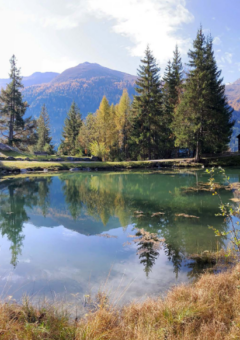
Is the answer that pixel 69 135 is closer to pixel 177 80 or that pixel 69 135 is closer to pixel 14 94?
pixel 14 94

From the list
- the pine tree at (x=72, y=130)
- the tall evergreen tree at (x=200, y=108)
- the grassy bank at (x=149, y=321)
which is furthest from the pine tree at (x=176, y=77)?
the grassy bank at (x=149, y=321)

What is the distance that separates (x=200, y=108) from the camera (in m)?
32.5

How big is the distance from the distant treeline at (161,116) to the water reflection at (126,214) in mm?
19192

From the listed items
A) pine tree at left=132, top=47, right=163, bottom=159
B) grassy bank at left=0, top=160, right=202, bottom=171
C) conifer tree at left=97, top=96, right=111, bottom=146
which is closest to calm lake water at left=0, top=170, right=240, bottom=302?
grassy bank at left=0, top=160, right=202, bottom=171

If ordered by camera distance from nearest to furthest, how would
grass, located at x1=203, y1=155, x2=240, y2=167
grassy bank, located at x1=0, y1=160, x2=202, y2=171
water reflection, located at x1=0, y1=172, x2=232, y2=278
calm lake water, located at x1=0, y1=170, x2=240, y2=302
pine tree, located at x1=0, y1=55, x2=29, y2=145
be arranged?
calm lake water, located at x1=0, y1=170, x2=240, y2=302
water reflection, located at x1=0, y1=172, x2=232, y2=278
grassy bank, located at x1=0, y1=160, x2=202, y2=171
grass, located at x1=203, y1=155, x2=240, y2=167
pine tree, located at x1=0, y1=55, x2=29, y2=145

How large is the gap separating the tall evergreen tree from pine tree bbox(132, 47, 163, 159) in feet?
19.7

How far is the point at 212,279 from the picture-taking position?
4609 millimetres

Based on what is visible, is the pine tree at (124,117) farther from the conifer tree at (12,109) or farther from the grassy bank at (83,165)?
the conifer tree at (12,109)

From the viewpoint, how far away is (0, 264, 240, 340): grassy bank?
2.98m

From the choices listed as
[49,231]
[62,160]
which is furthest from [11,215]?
[62,160]

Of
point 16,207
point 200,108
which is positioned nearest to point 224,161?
point 200,108

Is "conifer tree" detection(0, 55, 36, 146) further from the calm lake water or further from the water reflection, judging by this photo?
the calm lake water

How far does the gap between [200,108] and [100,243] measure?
2940 centimetres

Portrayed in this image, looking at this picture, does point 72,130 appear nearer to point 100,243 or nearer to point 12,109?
point 12,109
